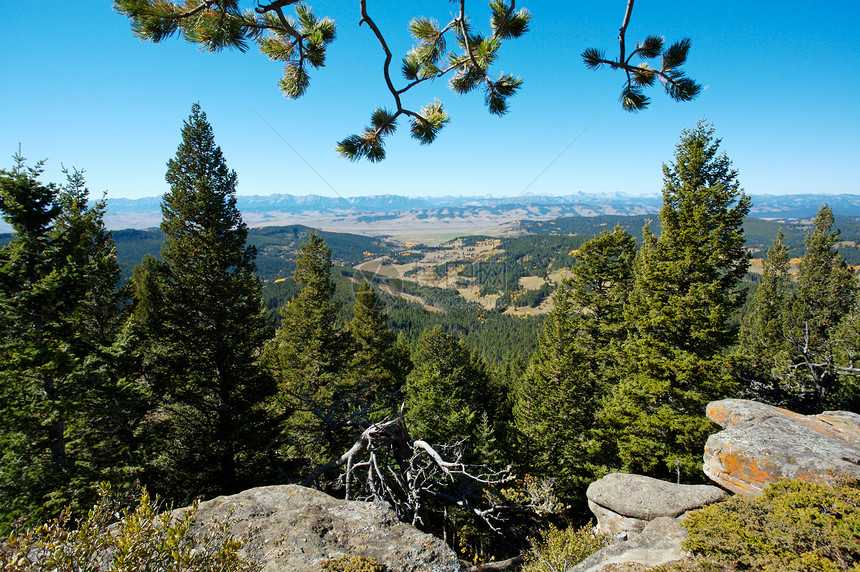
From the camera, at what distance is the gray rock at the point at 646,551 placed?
660cm

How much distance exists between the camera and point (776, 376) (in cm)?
1794

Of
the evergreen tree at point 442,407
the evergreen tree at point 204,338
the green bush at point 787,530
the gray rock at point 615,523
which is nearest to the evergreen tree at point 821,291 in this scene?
the gray rock at point 615,523

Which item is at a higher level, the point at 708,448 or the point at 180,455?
the point at 708,448

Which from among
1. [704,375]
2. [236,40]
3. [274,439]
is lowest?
[274,439]

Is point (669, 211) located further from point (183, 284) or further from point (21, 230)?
point (21, 230)

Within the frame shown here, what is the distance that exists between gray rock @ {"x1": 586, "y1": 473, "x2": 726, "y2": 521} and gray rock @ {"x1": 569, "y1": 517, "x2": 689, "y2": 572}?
50.4 inches

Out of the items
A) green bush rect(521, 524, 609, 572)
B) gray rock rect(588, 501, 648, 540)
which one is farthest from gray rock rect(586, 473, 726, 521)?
green bush rect(521, 524, 609, 572)

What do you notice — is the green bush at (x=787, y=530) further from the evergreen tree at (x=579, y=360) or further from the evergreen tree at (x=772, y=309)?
the evergreen tree at (x=772, y=309)

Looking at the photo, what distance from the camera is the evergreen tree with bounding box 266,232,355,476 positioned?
46.8 feet

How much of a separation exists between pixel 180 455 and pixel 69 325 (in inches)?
200

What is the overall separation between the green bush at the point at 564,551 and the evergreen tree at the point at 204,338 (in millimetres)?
9421

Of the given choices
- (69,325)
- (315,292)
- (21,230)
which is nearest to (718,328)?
(315,292)

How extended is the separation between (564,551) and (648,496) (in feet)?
11.2

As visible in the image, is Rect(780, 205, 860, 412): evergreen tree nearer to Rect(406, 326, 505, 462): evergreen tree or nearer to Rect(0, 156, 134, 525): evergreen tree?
Rect(406, 326, 505, 462): evergreen tree
